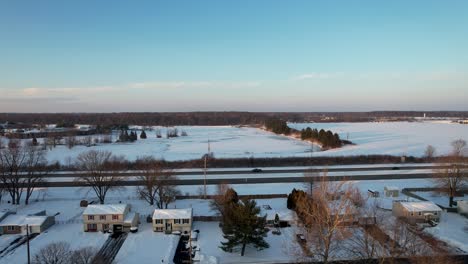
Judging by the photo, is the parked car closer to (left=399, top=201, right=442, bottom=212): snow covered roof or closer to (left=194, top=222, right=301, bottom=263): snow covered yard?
(left=194, top=222, right=301, bottom=263): snow covered yard

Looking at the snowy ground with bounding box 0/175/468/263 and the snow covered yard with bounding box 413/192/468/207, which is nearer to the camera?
the snowy ground with bounding box 0/175/468/263

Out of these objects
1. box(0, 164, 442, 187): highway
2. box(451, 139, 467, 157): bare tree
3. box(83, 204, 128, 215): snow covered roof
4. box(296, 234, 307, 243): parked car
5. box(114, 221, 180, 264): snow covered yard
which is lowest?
box(114, 221, 180, 264): snow covered yard

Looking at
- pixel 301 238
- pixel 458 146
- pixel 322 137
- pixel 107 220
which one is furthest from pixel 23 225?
pixel 322 137

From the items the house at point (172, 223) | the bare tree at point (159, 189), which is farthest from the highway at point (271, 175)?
the house at point (172, 223)

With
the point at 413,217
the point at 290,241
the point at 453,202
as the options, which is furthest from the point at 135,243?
the point at 453,202

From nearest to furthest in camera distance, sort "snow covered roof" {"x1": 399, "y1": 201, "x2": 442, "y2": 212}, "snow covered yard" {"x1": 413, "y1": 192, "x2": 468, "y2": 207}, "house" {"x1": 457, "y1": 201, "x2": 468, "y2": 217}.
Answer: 1. "snow covered roof" {"x1": 399, "y1": 201, "x2": 442, "y2": 212}
2. "house" {"x1": 457, "y1": 201, "x2": 468, "y2": 217}
3. "snow covered yard" {"x1": 413, "y1": 192, "x2": 468, "y2": 207}

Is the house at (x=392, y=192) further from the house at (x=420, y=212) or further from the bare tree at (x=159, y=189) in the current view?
the bare tree at (x=159, y=189)

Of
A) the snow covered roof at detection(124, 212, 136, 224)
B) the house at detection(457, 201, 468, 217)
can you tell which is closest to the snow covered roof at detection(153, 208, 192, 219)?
the snow covered roof at detection(124, 212, 136, 224)

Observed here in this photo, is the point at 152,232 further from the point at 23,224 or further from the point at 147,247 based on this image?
the point at 23,224
